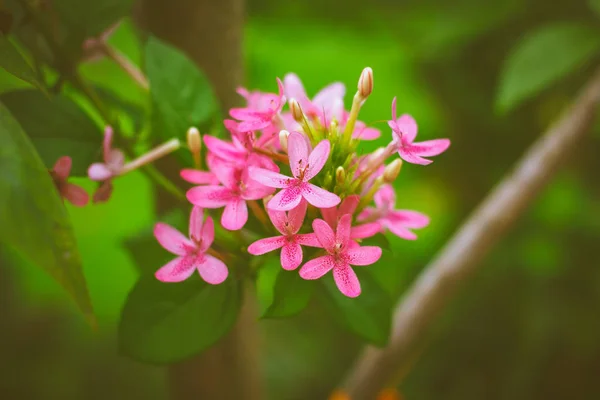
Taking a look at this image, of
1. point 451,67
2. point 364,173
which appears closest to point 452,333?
point 451,67

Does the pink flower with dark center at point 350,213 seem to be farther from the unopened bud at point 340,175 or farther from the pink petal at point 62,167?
the pink petal at point 62,167

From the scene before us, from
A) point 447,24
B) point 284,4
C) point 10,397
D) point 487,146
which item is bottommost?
point 10,397

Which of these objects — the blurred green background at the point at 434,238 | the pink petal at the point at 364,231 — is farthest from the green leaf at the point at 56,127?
the blurred green background at the point at 434,238

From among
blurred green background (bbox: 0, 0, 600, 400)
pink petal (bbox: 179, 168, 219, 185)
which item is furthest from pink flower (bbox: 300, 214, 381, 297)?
blurred green background (bbox: 0, 0, 600, 400)

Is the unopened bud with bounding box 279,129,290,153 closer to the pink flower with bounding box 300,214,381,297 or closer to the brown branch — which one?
the pink flower with bounding box 300,214,381,297

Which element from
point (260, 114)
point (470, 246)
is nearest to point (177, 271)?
point (260, 114)

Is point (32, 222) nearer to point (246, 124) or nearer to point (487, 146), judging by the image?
point (246, 124)
